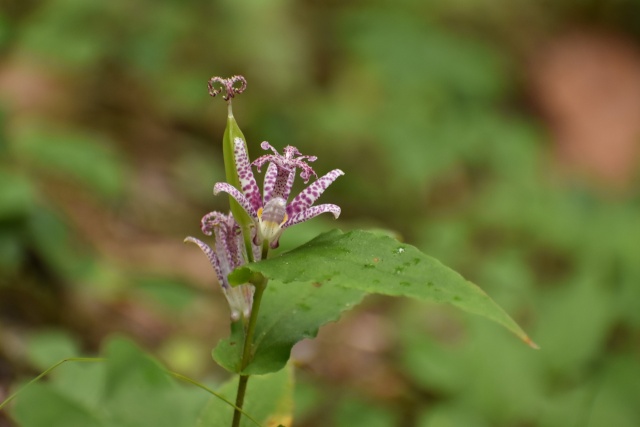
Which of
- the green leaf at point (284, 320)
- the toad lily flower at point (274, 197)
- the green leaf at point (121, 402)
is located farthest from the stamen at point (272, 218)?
the green leaf at point (121, 402)

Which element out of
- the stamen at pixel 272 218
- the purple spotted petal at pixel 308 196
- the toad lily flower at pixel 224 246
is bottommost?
the toad lily flower at pixel 224 246

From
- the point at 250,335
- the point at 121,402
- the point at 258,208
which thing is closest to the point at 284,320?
the point at 250,335

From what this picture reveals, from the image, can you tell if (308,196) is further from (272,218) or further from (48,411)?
(48,411)

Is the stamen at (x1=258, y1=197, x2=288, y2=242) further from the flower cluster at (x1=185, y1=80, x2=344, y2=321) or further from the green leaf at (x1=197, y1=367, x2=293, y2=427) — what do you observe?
the green leaf at (x1=197, y1=367, x2=293, y2=427)

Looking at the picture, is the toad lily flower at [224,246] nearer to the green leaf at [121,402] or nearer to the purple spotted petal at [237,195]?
the purple spotted petal at [237,195]

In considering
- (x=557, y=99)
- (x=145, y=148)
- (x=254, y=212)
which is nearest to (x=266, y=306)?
(x=254, y=212)

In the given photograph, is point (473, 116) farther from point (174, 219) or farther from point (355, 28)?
point (174, 219)

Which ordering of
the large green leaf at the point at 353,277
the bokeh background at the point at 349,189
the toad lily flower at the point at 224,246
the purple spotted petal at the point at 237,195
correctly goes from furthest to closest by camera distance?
the bokeh background at the point at 349,189
the toad lily flower at the point at 224,246
the purple spotted petal at the point at 237,195
the large green leaf at the point at 353,277
